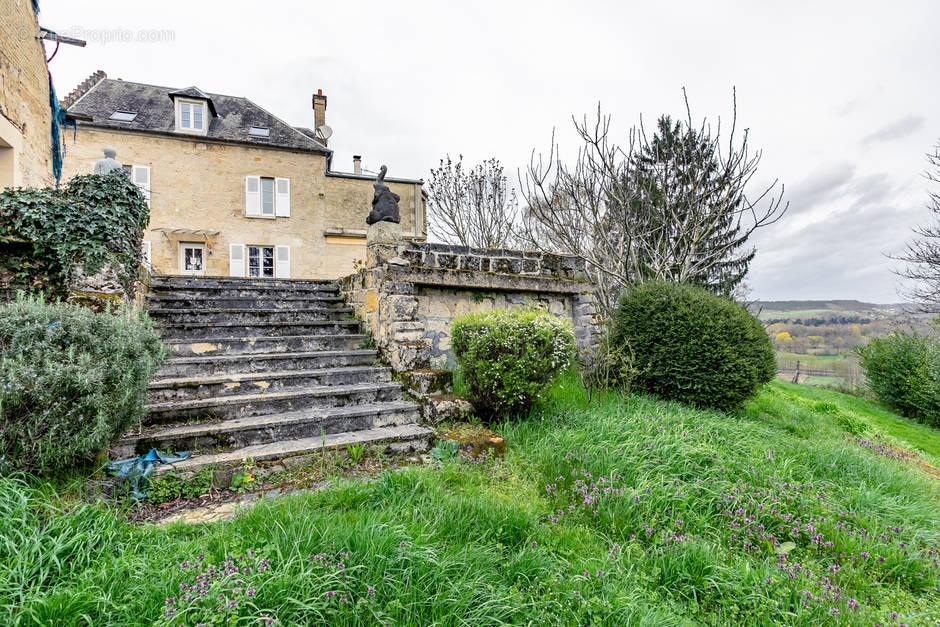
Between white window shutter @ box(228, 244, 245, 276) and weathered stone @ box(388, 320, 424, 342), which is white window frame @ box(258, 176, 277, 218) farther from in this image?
weathered stone @ box(388, 320, 424, 342)

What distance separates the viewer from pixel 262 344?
475 cm

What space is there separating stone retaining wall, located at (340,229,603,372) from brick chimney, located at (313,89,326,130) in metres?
13.8

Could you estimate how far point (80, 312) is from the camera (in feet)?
8.49

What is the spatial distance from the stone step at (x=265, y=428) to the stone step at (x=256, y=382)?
0.46 m

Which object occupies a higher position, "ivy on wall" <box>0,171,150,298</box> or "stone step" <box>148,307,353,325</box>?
"ivy on wall" <box>0,171,150,298</box>

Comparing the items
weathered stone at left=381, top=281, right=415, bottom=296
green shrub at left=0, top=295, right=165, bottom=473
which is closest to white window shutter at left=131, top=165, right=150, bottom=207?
weathered stone at left=381, top=281, right=415, bottom=296

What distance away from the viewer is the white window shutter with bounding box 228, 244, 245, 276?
46.3ft

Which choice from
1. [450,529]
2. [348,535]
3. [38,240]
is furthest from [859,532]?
[38,240]

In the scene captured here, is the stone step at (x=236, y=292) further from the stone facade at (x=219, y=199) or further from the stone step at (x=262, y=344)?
the stone facade at (x=219, y=199)

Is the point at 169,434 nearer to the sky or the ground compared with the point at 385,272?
nearer to the ground

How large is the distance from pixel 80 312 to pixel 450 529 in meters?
2.80

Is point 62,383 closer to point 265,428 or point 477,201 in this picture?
point 265,428

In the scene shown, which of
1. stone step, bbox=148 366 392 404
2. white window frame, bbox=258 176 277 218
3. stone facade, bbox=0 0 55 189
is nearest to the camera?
stone step, bbox=148 366 392 404

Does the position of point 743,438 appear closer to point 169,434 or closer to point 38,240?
point 169,434
